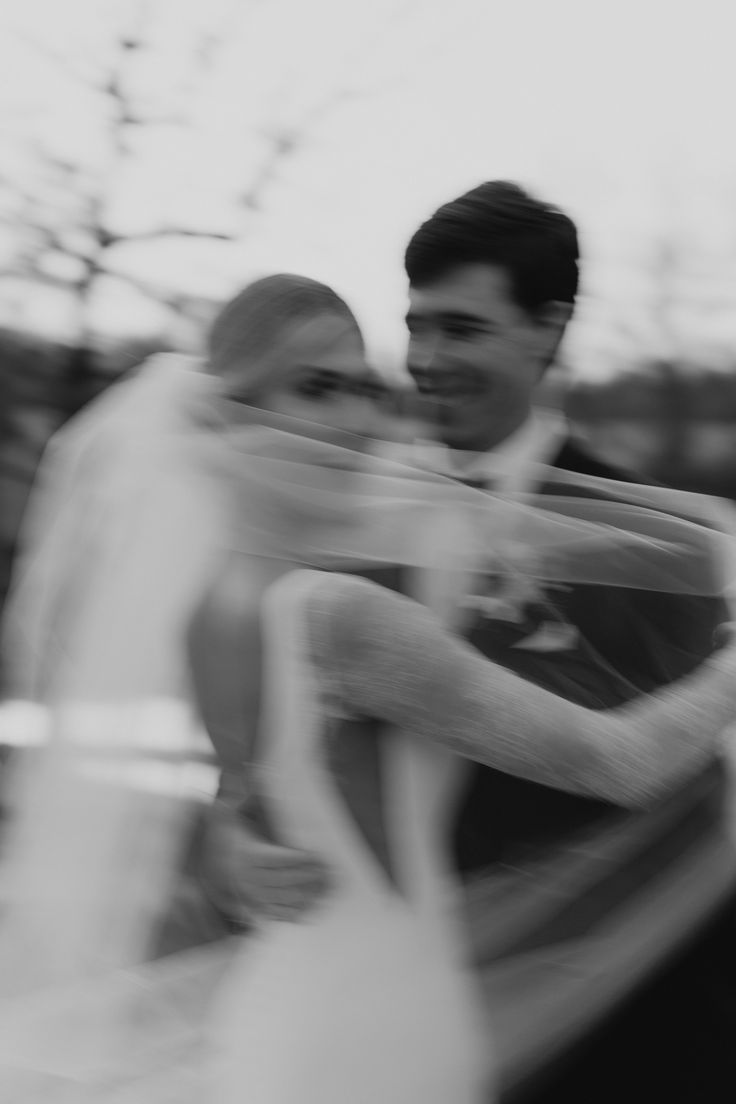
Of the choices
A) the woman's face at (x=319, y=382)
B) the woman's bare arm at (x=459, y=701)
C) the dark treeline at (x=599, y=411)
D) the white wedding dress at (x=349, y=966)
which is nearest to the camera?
the woman's bare arm at (x=459, y=701)

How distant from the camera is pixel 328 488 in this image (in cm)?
135

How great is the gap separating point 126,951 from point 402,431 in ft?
2.48

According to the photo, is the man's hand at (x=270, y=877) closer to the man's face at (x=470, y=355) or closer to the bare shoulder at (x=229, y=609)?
the bare shoulder at (x=229, y=609)

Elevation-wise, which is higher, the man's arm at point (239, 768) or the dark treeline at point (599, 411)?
the dark treeline at point (599, 411)

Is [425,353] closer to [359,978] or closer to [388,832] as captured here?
[388,832]

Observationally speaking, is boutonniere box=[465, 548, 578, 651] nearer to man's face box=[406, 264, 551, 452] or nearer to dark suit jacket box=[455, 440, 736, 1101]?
dark suit jacket box=[455, 440, 736, 1101]

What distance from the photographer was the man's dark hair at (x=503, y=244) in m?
1.54

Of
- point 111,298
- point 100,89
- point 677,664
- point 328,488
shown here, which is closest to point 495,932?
point 677,664

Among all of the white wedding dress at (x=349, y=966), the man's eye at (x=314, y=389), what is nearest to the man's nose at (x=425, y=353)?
the man's eye at (x=314, y=389)

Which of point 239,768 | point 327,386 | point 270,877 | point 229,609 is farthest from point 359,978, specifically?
point 327,386

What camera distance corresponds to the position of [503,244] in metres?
1.55

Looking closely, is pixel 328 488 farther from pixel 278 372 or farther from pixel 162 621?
pixel 162 621

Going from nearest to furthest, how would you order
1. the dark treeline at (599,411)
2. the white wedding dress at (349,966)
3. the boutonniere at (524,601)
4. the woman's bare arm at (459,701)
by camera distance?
1. the woman's bare arm at (459,701)
2. the white wedding dress at (349,966)
3. the boutonniere at (524,601)
4. the dark treeline at (599,411)

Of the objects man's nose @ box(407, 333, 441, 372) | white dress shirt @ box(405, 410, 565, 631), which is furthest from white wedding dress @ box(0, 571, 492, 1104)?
man's nose @ box(407, 333, 441, 372)
